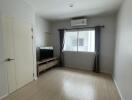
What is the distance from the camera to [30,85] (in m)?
2.95

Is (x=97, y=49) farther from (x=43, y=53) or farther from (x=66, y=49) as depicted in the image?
(x=43, y=53)

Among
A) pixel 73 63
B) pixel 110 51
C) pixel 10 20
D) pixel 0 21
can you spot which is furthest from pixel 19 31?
pixel 110 51

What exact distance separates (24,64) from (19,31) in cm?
103

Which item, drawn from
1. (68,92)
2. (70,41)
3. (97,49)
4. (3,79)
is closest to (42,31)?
(70,41)

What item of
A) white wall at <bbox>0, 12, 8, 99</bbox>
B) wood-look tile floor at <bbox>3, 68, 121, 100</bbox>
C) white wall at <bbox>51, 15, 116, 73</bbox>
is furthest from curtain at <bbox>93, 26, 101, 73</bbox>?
white wall at <bbox>0, 12, 8, 99</bbox>

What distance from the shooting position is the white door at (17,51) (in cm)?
238

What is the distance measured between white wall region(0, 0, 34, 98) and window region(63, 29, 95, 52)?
2388mm

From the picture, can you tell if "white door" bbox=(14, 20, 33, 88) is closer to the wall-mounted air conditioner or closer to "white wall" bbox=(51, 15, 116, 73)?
the wall-mounted air conditioner

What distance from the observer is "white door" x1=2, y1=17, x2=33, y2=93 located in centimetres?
238

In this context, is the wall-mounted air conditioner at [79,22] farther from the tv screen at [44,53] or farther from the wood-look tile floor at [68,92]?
the wood-look tile floor at [68,92]

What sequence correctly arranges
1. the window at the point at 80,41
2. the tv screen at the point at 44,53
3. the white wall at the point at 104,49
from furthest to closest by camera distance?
the window at the point at 80,41, the tv screen at the point at 44,53, the white wall at the point at 104,49

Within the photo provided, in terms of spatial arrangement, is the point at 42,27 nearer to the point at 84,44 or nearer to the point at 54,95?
the point at 84,44

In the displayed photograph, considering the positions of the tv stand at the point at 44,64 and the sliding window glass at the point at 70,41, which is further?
the sliding window glass at the point at 70,41

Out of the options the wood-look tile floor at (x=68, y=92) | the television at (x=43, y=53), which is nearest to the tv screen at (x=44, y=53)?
the television at (x=43, y=53)
